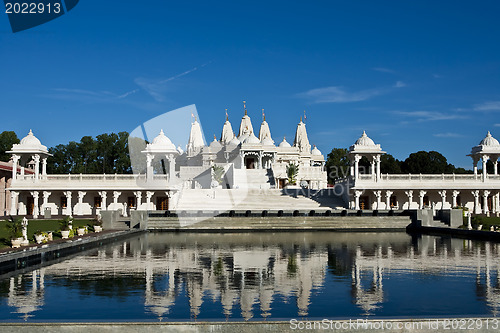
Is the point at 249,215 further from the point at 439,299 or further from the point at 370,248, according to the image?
the point at 439,299

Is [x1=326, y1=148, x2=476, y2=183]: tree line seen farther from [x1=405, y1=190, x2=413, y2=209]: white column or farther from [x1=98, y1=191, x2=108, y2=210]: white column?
[x1=98, y1=191, x2=108, y2=210]: white column

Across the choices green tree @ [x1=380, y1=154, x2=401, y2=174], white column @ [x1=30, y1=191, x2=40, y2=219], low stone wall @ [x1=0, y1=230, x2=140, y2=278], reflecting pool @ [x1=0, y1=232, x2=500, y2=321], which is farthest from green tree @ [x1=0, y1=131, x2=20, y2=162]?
green tree @ [x1=380, y1=154, x2=401, y2=174]

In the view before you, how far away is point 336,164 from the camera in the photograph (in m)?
110

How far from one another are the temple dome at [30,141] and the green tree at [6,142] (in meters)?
27.9

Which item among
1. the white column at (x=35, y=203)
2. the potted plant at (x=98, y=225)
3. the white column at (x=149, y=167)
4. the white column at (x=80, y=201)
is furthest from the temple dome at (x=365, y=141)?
the white column at (x=35, y=203)

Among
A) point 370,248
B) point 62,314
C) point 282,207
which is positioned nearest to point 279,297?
point 62,314

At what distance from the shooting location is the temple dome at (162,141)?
51469 millimetres

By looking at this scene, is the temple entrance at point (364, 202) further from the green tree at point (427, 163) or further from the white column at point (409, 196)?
the green tree at point (427, 163)

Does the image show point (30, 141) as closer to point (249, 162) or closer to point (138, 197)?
point (138, 197)

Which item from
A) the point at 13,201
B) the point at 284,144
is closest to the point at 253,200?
the point at 13,201

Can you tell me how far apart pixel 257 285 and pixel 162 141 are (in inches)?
1541

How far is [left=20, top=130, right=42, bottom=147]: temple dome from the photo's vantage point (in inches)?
1980

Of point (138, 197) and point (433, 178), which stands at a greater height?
point (433, 178)

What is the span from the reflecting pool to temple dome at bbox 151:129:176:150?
2908 cm
